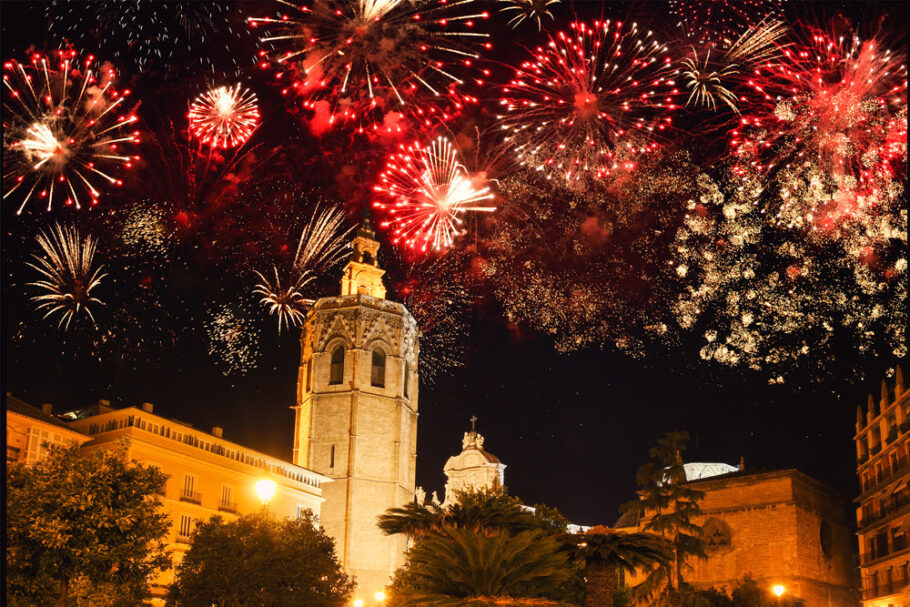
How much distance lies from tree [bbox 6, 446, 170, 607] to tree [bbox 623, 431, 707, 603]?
762 inches

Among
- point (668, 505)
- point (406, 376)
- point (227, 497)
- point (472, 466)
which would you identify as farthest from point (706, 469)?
point (227, 497)

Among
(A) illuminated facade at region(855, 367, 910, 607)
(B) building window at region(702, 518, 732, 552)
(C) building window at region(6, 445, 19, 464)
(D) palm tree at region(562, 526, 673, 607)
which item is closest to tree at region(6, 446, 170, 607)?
(C) building window at region(6, 445, 19, 464)

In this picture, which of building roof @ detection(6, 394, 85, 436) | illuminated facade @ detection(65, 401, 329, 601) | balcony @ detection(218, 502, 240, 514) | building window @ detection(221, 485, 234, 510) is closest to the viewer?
building roof @ detection(6, 394, 85, 436)

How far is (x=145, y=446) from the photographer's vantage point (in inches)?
1641

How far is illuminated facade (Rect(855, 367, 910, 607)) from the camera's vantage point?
151 ft

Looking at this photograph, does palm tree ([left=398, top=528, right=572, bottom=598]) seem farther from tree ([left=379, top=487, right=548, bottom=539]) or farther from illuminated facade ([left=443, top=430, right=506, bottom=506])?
illuminated facade ([left=443, top=430, right=506, bottom=506])

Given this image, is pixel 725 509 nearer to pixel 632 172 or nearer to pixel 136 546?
pixel 632 172

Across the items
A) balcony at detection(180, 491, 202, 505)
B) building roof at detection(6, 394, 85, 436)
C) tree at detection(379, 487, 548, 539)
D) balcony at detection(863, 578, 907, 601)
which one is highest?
building roof at detection(6, 394, 85, 436)

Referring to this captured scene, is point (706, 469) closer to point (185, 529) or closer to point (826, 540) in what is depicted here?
point (826, 540)

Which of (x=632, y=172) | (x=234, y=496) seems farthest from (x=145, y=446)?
(x=632, y=172)

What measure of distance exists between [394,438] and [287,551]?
30.1 m

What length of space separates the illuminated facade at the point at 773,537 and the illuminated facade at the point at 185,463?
23.4 metres

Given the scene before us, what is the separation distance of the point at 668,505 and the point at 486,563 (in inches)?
890

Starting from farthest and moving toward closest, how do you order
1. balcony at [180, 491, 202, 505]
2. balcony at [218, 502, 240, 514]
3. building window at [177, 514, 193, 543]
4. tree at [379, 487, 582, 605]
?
1. balcony at [218, 502, 240, 514]
2. balcony at [180, 491, 202, 505]
3. building window at [177, 514, 193, 543]
4. tree at [379, 487, 582, 605]
